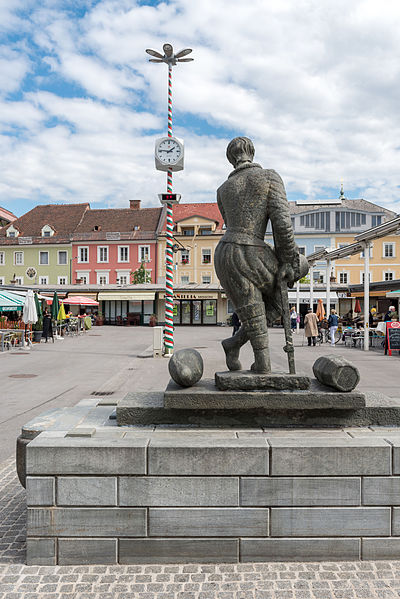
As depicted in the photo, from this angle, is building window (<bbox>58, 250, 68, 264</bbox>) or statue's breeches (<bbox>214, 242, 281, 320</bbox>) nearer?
statue's breeches (<bbox>214, 242, 281, 320</bbox>)

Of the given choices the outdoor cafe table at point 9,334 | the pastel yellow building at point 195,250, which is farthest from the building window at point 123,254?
the outdoor cafe table at point 9,334

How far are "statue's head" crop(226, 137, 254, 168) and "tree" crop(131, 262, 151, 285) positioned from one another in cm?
4201

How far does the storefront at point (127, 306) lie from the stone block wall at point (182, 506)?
39249 millimetres

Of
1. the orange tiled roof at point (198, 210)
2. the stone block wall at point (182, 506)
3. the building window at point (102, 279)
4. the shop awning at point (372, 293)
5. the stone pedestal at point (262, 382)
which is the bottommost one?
the stone block wall at point (182, 506)

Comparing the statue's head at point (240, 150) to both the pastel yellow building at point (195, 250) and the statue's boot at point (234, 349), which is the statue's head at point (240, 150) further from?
the pastel yellow building at point (195, 250)

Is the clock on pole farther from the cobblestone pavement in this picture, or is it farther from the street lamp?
the cobblestone pavement

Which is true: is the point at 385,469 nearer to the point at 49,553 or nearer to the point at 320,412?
the point at 320,412

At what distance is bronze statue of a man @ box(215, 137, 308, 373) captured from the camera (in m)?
4.14

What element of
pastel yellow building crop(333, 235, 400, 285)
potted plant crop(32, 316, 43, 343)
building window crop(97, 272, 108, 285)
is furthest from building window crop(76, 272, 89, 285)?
potted plant crop(32, 316, 43, 343)

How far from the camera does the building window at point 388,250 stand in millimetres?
49028

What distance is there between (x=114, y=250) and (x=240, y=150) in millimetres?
46139

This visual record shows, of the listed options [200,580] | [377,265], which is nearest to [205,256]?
[377,265]

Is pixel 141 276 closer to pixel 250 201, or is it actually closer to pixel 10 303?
pixel 10 303

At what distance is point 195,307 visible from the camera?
44188 mm
